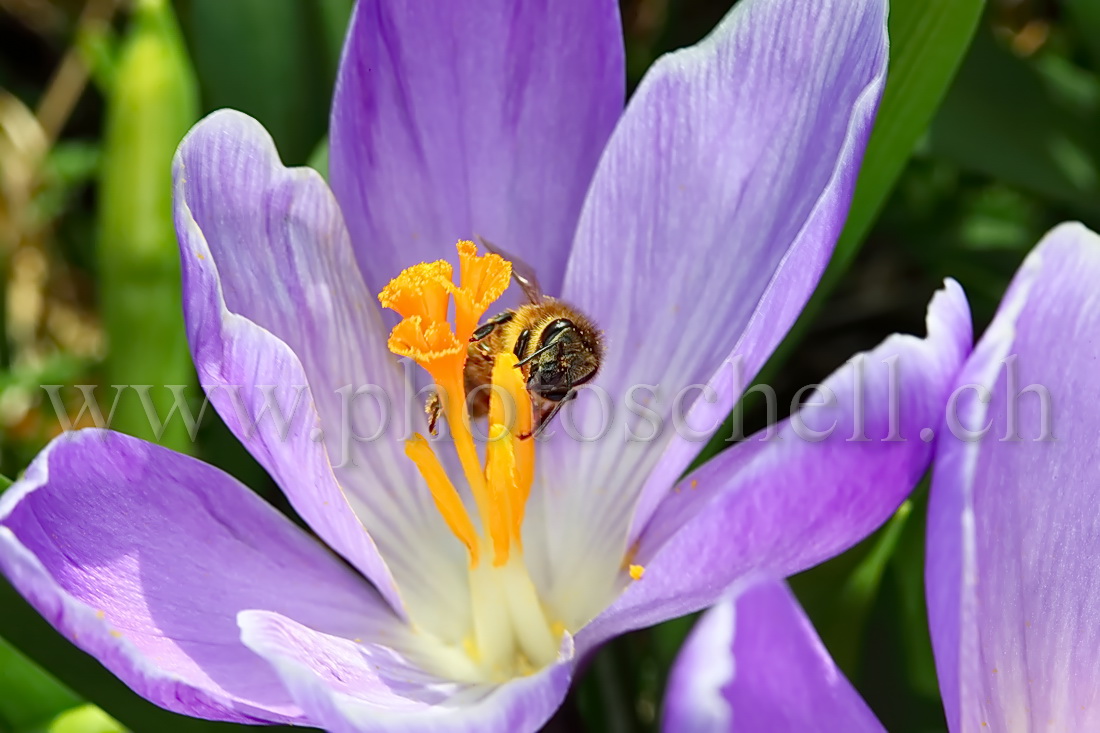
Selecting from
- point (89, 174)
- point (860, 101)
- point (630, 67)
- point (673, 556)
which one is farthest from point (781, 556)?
point (89, 174)

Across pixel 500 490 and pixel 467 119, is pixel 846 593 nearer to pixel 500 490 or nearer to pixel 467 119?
pixel 500 490

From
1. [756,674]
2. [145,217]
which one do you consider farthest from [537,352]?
[145,217]

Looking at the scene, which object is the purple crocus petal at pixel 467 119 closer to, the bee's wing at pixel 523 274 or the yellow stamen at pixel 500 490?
the bee's wing at pixel 523 274

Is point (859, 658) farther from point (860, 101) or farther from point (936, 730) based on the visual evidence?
point (860, 101)

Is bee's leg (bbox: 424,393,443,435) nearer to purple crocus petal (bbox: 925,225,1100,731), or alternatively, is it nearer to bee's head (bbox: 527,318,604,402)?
bee's head (bbox: 527,318,604,402)

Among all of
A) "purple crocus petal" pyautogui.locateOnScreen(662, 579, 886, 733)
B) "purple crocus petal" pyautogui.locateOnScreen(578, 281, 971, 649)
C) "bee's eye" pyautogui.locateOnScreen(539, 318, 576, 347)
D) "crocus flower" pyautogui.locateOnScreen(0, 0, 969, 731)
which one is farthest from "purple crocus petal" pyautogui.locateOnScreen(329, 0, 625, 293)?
"purple crocus petal" pyautogui.locateOnScreen(662, 579, 886, 733)

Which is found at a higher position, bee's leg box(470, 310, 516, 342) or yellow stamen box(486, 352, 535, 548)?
bee's leg box(470, 310, 516, 342)

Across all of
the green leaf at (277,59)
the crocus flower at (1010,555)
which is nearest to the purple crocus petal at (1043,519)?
the crocus flower at (1010,555)
